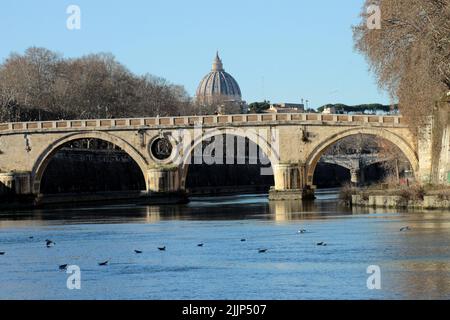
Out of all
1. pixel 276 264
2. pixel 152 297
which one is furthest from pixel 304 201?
pixel 152 297

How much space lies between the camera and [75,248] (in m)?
38.4

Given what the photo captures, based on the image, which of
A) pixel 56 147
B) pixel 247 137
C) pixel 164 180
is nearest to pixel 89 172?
pixel 56 147

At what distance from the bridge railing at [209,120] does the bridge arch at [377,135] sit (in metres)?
0.60

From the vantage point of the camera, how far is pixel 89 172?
300 ft

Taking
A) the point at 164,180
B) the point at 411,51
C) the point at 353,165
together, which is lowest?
the point at 164,180

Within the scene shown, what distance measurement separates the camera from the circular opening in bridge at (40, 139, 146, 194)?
3396 inches

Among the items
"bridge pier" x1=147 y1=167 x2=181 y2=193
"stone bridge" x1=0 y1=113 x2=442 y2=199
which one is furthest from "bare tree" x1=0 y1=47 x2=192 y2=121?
"bridge pier" x1=147 y1=167 x2=181 y2=193

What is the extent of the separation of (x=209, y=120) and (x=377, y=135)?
11239 millimetres

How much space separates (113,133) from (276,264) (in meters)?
48.1

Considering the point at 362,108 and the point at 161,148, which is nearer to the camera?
the point at 161,148

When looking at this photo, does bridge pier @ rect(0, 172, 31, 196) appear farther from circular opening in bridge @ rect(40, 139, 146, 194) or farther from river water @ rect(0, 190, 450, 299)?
river water @ rect(0, 190, 450, 299)

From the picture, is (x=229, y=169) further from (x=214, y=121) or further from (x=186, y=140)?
(x=214, y=121)

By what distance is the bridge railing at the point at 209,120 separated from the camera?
70375 millimetres
